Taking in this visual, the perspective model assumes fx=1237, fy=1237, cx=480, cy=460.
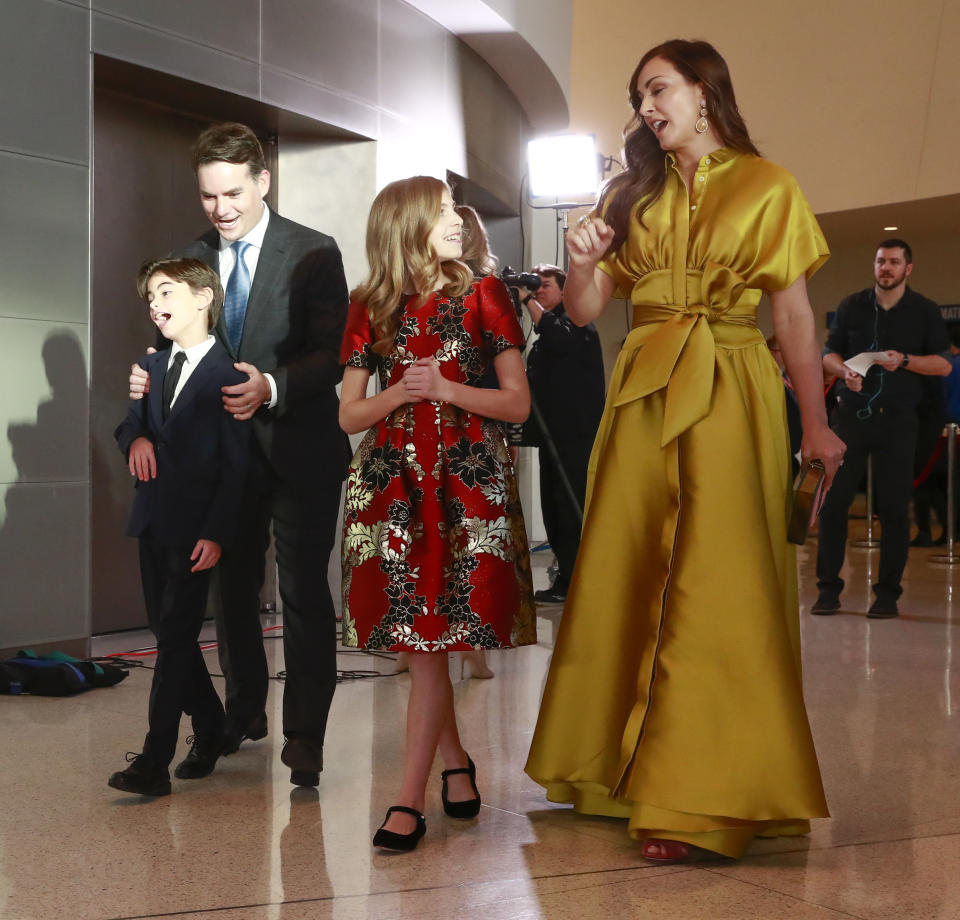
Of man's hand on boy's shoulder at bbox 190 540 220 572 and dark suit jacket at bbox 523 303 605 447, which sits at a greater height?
dark suit jacket at bbox 523 303 605 447

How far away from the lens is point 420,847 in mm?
2453

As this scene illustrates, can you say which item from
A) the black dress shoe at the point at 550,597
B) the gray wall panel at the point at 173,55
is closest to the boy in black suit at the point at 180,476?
the gray wall panel at the point at 173,55

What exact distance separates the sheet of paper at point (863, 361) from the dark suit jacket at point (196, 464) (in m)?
3.72

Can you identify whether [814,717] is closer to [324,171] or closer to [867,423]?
[867,423]

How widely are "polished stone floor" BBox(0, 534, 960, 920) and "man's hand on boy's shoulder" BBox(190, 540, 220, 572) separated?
0.53 meters

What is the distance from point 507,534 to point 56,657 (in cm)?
232

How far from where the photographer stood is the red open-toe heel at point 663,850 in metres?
2.34

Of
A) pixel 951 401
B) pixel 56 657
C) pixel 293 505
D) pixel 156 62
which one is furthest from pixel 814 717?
pixel 951 401

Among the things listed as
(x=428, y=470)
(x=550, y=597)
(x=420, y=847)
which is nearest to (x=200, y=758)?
(x=420, y=847)

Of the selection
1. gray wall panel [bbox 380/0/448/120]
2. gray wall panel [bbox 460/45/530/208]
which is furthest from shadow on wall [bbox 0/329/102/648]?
gray wall panel [bbox 460/45/530/208]

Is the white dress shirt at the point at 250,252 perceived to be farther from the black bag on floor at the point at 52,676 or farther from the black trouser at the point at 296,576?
the black bag on floor at the point at 52,676

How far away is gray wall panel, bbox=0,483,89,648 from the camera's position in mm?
4371

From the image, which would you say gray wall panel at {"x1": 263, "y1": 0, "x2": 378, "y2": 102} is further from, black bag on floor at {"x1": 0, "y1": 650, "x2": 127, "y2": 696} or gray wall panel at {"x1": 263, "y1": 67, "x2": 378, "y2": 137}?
black bag on floor at {"x1": 0, "y1": 650, "x2": 127, "y2": 696}

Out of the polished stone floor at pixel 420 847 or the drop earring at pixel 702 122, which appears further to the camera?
the drop earring at pixel 702 122
